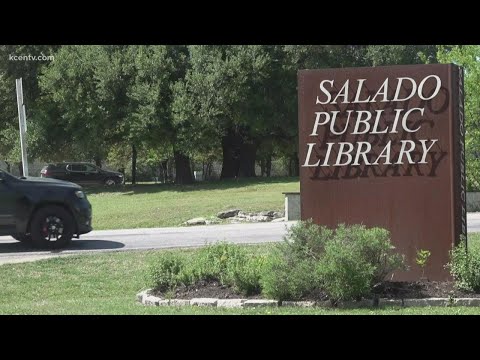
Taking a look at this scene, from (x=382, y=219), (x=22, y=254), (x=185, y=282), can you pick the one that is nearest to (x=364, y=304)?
(x=382, y=219)

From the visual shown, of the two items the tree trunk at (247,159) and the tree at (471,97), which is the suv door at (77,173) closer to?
the tree trunk at (247,159)

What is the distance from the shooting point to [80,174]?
41969 millimetres

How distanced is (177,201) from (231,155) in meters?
16.2

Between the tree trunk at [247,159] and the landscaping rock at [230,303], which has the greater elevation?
the tree trunk at [247,159]

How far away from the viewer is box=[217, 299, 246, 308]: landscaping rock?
27.0ft

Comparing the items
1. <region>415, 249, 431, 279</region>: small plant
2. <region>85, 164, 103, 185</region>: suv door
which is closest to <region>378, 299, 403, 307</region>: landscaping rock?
<region>415, 249, 431, 279</region>: small plant

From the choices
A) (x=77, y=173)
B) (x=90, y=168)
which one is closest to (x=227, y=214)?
(x=77, y=173)

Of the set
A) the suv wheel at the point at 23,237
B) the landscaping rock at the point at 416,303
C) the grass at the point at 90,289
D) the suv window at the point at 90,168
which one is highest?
the suv window at the point at 90,168

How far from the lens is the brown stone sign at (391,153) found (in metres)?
9.11

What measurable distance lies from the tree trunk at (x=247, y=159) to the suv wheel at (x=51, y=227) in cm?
2945

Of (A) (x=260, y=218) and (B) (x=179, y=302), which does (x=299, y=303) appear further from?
(A) (x=260, y=218)

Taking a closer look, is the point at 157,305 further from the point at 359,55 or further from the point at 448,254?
the point at 359,55

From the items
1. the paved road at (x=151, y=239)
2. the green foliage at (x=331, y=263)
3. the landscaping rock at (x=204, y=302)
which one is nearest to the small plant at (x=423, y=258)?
the green foliage at (x=331, y=263)

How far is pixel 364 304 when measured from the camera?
314 inches
